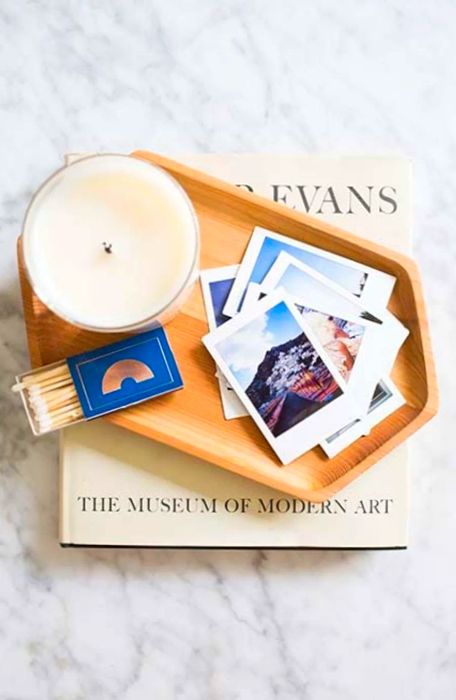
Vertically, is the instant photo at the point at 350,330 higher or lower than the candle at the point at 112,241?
lower

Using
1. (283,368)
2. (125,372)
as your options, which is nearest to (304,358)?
(283,368)

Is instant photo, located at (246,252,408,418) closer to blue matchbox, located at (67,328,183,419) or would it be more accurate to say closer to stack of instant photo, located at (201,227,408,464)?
stack of instant photo, located at (201,227,408,464)

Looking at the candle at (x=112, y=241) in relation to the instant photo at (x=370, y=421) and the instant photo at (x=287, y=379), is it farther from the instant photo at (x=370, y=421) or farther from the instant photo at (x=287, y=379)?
the instant photo at (x=370, y=421)

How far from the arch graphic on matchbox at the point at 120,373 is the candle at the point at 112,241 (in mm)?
62

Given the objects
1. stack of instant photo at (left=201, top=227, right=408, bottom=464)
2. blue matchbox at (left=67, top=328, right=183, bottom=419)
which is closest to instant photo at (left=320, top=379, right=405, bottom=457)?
stack of instant photo at (left=201, top=227, right=408, bottom=464)

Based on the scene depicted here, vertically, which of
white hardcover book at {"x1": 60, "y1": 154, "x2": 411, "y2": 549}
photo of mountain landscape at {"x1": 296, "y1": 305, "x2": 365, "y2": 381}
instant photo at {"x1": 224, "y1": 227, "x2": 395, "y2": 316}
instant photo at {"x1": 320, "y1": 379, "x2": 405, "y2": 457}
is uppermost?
instant photo at {"x1": 224, "y1": 227, "x2": 395, "y2": 316}

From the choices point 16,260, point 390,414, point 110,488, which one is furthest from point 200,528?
point 16,260

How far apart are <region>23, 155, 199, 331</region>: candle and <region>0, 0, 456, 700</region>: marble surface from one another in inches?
6.4

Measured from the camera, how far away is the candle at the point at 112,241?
80 centimetres

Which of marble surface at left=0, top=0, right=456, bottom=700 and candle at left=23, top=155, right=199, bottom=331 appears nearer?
candle at left=23, top=155, right=199, bottom=331

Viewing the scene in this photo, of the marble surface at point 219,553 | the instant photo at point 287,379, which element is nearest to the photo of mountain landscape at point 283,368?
the instant photo at point 287,379

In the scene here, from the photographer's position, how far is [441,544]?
953mm

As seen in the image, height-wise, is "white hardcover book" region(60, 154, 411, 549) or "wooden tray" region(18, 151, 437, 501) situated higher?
"wooden tray" region(18, 151, 437, 501)

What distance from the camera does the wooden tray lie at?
87 centimetres
